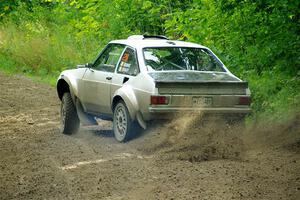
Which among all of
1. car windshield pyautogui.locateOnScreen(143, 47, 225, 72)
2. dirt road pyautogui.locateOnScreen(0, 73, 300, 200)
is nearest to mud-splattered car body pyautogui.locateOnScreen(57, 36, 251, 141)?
car windshield pyautogui.locateOnScreen(143, 47, 225, 72)

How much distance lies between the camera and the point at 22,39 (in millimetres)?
26500

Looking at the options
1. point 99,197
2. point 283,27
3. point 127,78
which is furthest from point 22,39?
point 99,197

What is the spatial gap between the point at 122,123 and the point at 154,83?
113cm

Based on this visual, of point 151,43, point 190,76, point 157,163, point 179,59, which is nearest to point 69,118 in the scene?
point 151,43

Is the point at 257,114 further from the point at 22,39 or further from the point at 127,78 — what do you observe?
the point at 22,39

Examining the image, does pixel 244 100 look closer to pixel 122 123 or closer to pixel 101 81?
pixel 122 123

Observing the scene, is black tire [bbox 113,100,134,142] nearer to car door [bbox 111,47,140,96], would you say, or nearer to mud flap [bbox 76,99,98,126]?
car door [bbox 111,47,140,96]

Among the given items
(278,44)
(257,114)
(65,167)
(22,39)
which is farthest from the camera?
(22,39)

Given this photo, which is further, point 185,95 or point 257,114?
point 257,114

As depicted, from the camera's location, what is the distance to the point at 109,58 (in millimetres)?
11242

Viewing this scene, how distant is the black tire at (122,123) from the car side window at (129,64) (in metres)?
0.49

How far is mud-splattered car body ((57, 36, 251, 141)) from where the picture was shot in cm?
958

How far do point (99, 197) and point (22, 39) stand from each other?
20.3 meters

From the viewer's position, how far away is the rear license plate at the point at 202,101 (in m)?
9.64
